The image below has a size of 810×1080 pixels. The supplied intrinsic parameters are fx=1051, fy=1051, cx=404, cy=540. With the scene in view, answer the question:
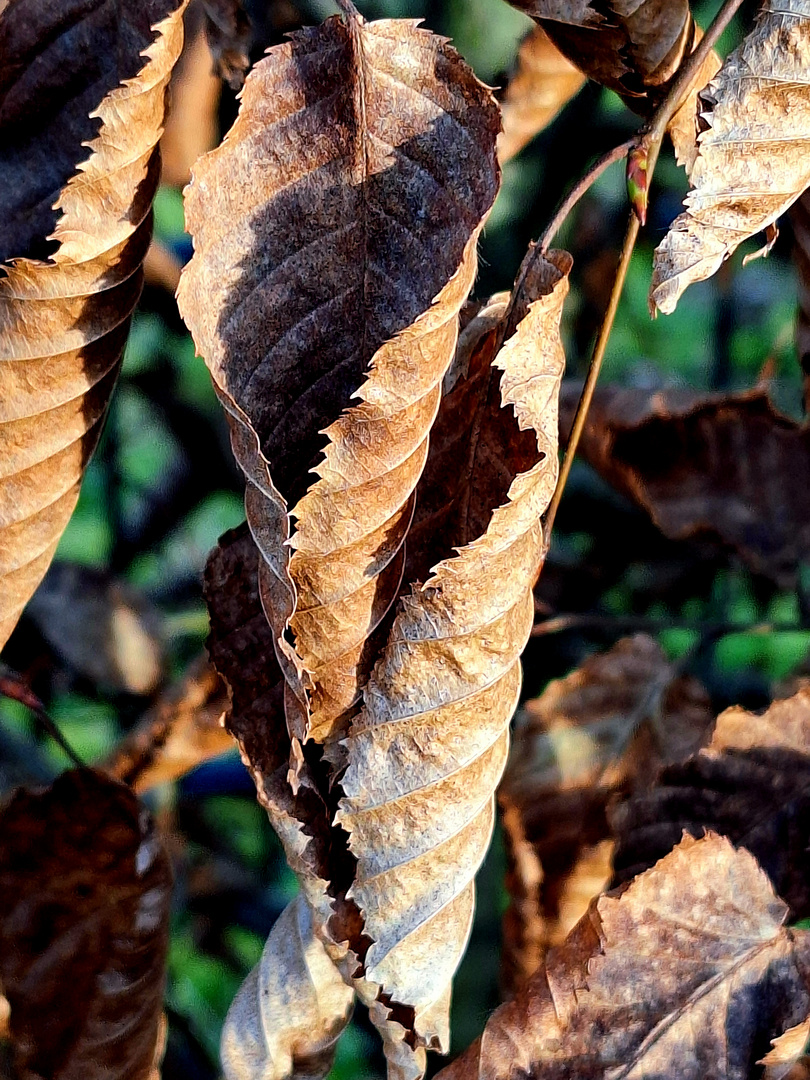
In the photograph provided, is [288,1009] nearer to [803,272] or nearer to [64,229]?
[64,229]

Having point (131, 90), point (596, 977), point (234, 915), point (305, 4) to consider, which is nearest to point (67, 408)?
point (131, 90)

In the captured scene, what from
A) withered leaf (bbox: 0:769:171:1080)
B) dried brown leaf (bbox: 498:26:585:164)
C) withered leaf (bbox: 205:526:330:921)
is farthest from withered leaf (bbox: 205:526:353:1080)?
dried brown leaf (bbox: 498:26:585:164)

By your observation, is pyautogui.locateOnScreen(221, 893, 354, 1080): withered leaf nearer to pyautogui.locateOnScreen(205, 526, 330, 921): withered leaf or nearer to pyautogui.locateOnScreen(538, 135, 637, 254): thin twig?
pyautogui.locateOnScreen(205, 526, 330, 921): withered leaf

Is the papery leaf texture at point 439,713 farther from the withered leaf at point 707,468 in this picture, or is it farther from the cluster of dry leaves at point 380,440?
the withered leaf at point 707,468

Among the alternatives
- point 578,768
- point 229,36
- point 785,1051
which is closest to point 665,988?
point 785,1051

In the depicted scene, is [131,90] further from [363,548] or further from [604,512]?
[604,512]
